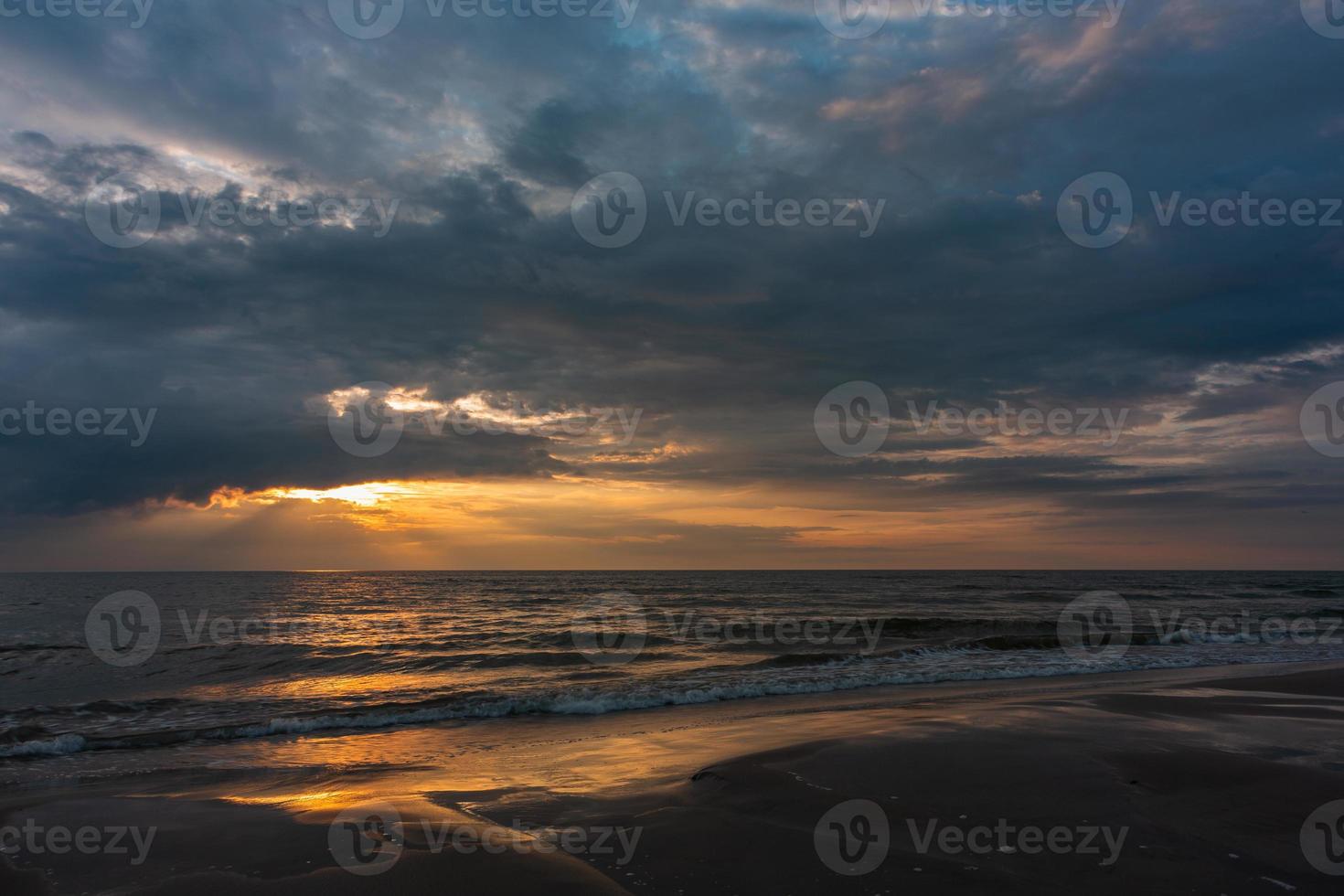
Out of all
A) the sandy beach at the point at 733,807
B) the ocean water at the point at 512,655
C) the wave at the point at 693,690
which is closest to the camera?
the sandy beach at the point at 733,807

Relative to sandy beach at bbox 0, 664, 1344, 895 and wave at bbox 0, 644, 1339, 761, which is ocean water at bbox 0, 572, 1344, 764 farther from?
sandy beach at bbox 0, 664, 1344, 895

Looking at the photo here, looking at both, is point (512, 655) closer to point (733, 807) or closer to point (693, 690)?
point (693, 690)

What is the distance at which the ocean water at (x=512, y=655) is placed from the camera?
49.3ft

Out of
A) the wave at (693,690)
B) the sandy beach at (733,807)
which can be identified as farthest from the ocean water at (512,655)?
the sandy beach at (733,807)

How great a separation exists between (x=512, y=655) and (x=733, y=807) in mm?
17517

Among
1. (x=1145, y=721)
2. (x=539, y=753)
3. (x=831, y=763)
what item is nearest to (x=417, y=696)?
(x=539, y=753)

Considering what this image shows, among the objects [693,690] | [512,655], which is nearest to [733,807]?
[693,690]

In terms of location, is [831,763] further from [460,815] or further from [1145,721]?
[1145,721]

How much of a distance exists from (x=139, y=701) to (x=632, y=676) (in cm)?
1147

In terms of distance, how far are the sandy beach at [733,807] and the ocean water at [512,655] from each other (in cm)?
304

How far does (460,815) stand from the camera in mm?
7508

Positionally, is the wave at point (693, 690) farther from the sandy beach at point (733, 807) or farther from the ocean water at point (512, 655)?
the sandy beach at point (733, 807)

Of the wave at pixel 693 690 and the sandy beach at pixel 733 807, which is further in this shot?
the wave at pixel 693 690

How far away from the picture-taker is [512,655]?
2367cm
